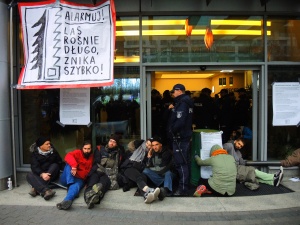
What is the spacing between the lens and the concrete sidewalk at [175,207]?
510 centimetres

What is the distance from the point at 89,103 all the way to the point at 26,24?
6.67 ft

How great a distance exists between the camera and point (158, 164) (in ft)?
20.4

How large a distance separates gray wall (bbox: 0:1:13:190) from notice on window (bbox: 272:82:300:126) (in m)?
5.59

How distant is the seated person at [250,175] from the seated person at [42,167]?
3.40 m

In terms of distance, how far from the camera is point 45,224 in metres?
4.79

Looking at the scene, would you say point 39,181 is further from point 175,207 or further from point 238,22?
point 238,22

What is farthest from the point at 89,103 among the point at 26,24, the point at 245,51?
the point at 245,51

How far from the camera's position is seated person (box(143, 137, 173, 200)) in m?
6.11

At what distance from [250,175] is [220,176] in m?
1.03

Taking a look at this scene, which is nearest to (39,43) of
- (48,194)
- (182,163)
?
(48,194)

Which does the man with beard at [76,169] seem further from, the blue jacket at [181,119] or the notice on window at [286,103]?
the notice on window at [286,103]

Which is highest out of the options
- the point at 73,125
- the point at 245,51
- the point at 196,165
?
the point at 245,51

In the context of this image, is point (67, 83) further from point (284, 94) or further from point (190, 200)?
point (284, 94)

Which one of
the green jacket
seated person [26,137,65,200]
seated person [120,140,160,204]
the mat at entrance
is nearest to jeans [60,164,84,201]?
seated person [26,137,65,200]
